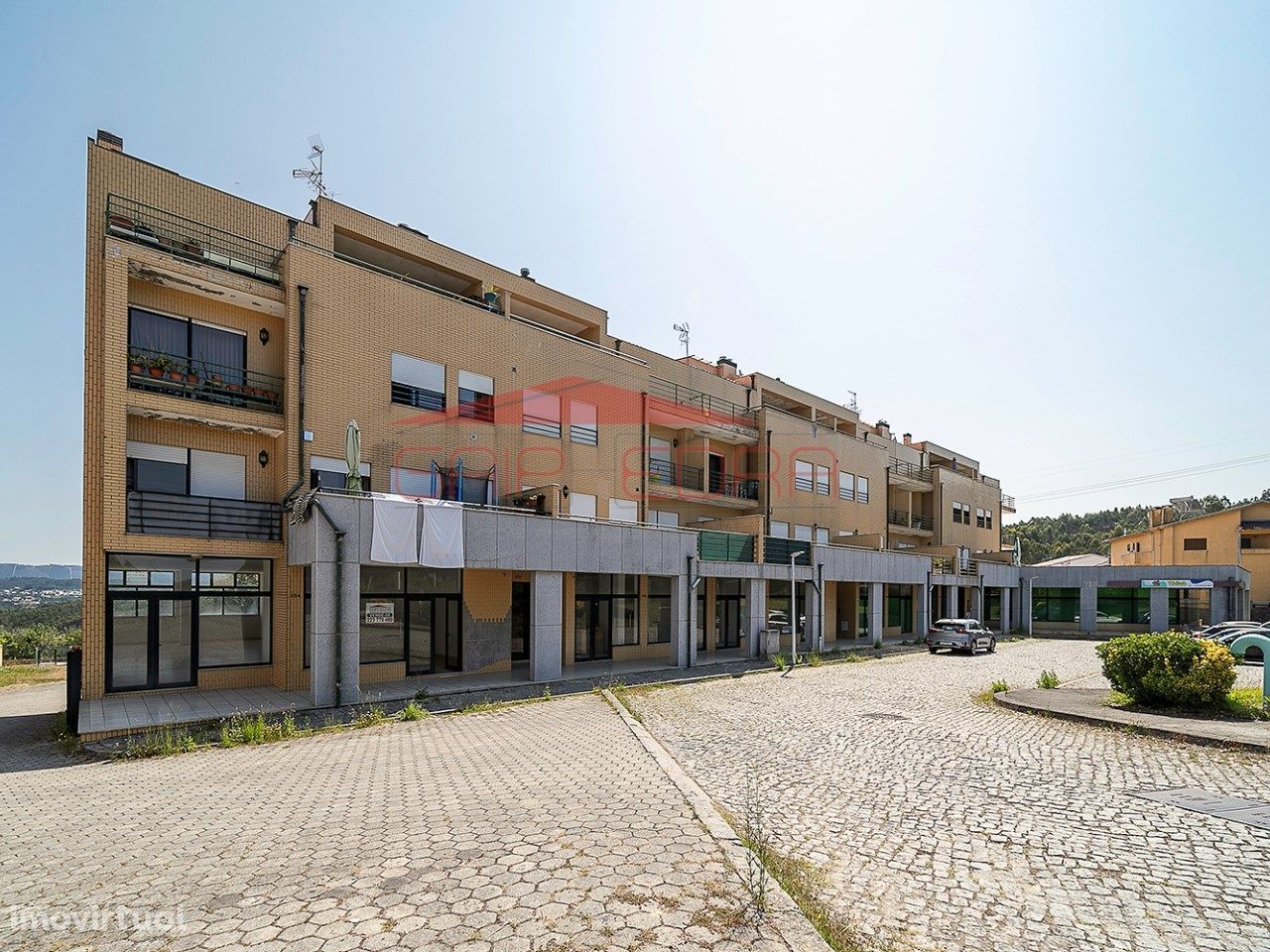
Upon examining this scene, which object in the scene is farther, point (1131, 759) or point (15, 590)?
point (15, 590)

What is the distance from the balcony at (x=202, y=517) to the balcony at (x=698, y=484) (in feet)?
46.0

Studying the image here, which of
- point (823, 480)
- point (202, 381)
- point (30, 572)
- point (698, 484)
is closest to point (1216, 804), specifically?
point (202, 381)

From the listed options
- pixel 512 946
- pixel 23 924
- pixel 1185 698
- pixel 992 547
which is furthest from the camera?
pixel 992 547

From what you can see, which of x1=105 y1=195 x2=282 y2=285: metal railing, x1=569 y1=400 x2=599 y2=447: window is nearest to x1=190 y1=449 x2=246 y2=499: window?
x1=105 y1=195 x2=282 y2=285: metal railing

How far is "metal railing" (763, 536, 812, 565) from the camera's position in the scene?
90.0 feet

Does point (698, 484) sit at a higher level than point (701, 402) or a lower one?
lower

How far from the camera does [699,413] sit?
30641mm

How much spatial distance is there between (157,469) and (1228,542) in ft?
220

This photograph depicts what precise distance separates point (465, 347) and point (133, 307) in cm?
846

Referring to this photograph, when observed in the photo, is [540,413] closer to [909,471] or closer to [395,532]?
[395,532]

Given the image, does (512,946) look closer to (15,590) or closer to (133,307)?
(133,307)

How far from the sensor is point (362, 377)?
19.6 metres

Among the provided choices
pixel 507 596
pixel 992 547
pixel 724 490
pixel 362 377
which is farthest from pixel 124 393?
pixel 992 547

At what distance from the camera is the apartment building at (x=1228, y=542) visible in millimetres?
52656
